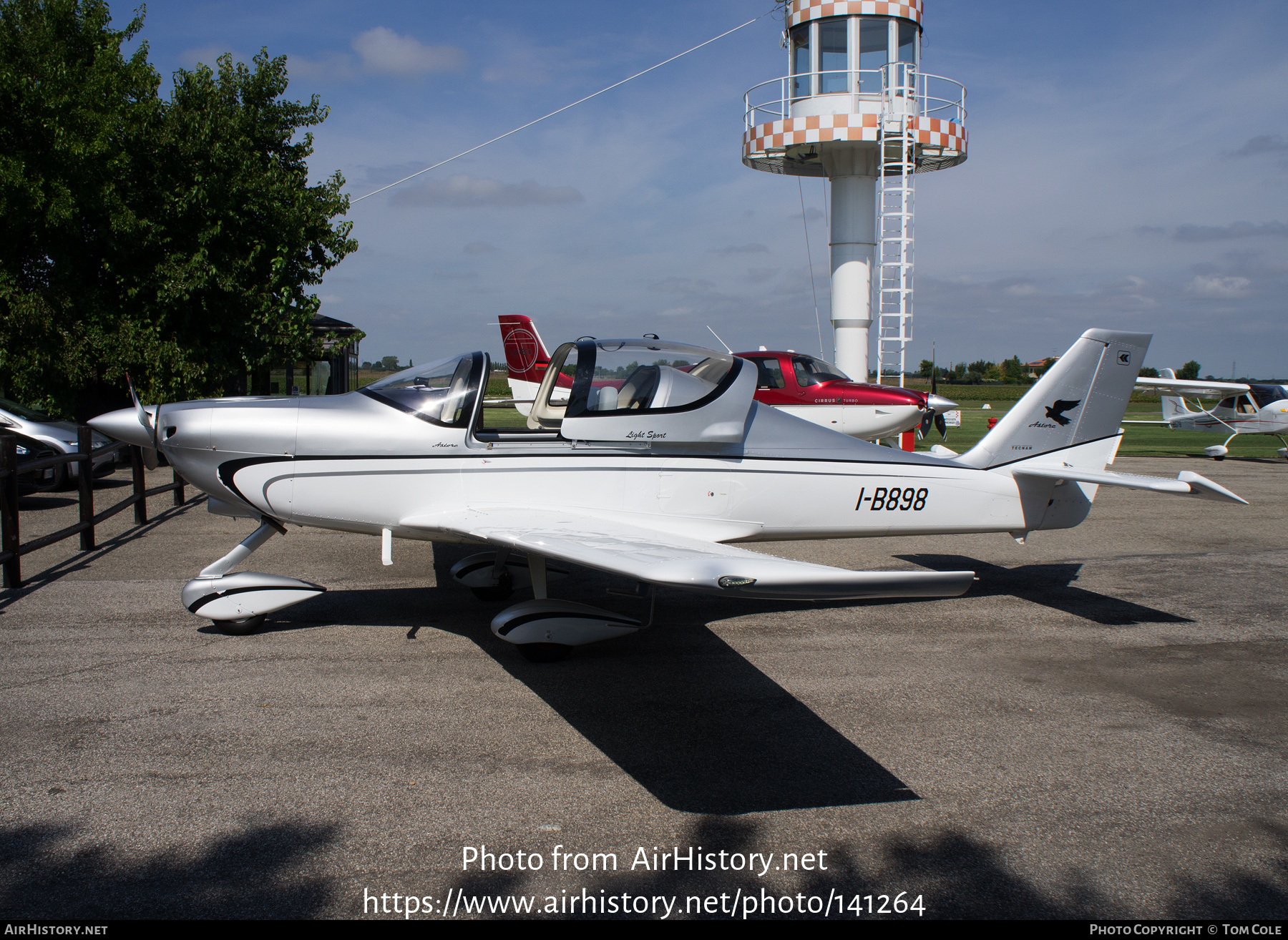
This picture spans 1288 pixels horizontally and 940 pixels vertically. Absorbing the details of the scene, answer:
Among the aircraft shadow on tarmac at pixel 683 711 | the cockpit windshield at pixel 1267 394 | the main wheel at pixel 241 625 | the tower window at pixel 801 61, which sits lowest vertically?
the aircraft shadow on tarmac at pixel 683 711

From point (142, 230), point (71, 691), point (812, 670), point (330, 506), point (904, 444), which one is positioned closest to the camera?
point (71, 691)

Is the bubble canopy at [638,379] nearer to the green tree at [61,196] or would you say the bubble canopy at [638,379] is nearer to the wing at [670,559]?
the wing at [670,559]

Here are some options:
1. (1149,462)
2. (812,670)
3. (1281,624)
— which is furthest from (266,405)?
(1149,462)

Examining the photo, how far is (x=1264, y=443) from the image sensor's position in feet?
82.6

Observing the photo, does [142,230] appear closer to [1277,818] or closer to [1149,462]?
[1277,818]

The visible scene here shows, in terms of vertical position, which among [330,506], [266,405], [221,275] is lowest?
[330,506]

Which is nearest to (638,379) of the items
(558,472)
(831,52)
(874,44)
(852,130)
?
(558,472)

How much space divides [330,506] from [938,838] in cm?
408

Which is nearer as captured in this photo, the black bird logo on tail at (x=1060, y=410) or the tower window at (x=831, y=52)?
the black bird logo on tail at (x=1060, y=410)

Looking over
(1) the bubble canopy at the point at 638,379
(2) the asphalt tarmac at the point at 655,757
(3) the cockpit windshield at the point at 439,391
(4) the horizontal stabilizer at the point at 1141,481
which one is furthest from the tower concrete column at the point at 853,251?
(3) the cockpit windshield at the point at 439,391

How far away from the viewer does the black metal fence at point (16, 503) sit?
6527 mm

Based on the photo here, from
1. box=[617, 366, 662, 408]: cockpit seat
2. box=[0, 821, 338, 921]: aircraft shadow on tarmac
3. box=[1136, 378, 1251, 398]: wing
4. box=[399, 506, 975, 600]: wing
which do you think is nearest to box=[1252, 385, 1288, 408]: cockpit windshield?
box=[1136, 378, 1251, 398]: wing

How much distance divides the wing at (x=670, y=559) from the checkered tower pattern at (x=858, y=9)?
58.3ft

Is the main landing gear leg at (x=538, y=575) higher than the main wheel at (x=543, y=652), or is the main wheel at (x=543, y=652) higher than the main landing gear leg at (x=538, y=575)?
the main landing gear leg at (x=538, y=575)
